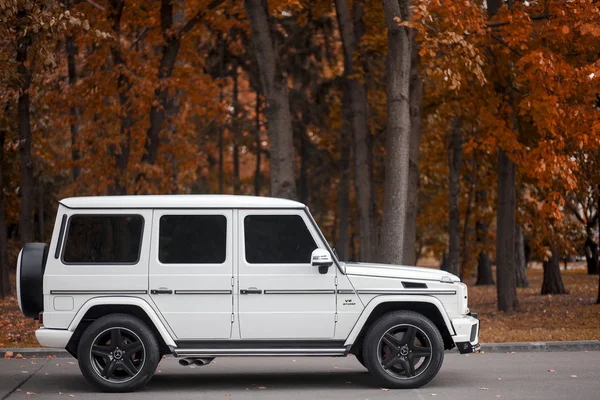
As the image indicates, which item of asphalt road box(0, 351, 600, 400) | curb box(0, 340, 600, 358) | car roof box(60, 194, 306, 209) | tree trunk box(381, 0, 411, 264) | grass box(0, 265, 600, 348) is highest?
tree trunk box(381, 0, 411, 264)

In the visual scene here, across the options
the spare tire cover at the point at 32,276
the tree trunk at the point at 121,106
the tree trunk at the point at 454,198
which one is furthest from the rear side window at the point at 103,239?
the tree trunk at the point at 454,198

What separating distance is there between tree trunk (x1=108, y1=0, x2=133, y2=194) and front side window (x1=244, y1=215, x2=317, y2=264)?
42.4 ft

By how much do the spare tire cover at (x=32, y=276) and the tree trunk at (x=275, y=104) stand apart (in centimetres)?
684

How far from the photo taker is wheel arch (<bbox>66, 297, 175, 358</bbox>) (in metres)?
9.95

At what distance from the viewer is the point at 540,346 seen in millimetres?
13922

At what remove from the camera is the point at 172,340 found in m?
10.0

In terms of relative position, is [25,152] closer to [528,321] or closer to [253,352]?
[528,321]

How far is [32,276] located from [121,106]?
1375 centimetres

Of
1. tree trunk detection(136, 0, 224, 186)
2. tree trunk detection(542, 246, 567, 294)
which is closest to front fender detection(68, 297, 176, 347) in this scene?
tree trunk detection(136, 0, 224, 186)

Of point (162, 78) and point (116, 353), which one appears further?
point (162, 78)

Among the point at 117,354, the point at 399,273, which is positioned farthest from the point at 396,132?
the point at 117,354

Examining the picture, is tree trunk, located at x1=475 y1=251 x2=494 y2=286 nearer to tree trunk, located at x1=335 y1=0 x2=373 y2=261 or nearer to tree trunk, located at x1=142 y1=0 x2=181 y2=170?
tree trunk, located at x1=335 y1=0 x2=373 y2=261

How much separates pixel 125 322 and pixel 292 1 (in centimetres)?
1047

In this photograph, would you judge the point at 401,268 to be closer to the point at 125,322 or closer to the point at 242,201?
the point at 242,201
